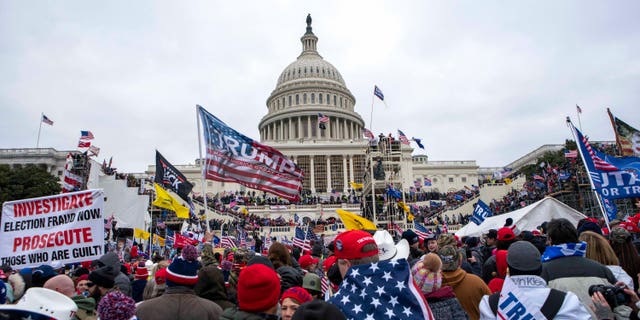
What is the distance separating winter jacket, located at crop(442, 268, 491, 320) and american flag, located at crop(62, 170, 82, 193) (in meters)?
25.2

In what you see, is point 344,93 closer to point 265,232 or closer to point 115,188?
point 265,232

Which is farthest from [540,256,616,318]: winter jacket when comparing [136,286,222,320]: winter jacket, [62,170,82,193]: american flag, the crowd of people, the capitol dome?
the capitol dome

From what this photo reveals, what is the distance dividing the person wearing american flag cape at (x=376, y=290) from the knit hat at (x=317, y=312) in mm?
672

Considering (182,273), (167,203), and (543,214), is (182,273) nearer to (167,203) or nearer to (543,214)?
(167,203)

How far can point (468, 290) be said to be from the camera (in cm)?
446

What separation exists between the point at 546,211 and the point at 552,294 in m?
11.4

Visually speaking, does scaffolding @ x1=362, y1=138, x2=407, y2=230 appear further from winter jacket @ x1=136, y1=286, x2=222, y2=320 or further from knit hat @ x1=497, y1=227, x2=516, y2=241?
winter jacket @ x1=136, y1=286, x2=222, y2=320

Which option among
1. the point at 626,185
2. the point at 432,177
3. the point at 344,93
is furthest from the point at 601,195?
the point at 344,93

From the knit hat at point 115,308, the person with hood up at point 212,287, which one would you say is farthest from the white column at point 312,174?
the knit hat at point 115,308

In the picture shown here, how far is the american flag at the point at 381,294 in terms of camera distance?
10.4ft

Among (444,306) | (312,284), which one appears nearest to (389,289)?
(444,306)

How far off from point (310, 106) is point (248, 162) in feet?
265

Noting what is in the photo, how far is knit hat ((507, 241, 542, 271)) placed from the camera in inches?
132

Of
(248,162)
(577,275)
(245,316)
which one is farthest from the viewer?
(248,162)
